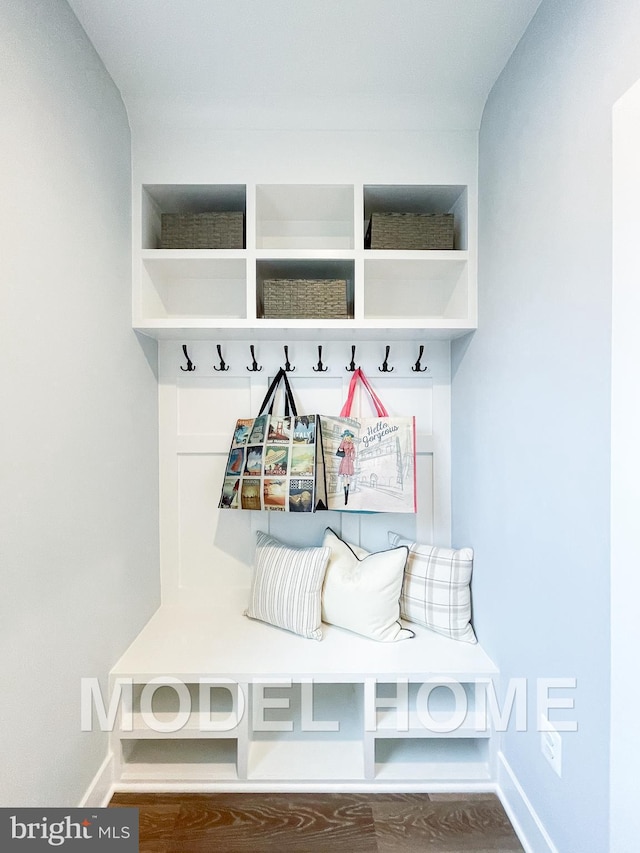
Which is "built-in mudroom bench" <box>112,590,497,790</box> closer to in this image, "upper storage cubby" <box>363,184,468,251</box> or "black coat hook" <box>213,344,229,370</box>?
"black coat hook" <box>213,344,229,370</box>

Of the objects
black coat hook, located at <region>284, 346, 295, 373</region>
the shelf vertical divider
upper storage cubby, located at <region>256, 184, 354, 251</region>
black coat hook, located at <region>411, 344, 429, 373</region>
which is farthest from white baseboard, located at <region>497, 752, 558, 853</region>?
upper storage cubby, located at <region>256, 184, 354, 251</region>

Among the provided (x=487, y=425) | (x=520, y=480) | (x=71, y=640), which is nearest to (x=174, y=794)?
(x=71, y=640)

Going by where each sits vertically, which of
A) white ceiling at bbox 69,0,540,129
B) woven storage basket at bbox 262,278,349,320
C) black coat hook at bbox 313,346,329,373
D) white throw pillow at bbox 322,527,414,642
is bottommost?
white throw pillow at bbox 322,527,414,642

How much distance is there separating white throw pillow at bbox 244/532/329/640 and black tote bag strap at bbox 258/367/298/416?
0.57m

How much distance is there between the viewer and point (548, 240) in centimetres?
132

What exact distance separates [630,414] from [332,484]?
124 cm

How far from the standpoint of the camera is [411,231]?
194 cm

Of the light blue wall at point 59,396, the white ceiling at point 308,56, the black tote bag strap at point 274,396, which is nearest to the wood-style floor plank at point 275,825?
the light blue wall at point 59,396

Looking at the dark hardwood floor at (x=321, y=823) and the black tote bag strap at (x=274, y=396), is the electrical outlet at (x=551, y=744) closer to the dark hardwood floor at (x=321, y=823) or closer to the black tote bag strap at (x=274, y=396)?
the dark hardwood floor at (x=321, y=823)

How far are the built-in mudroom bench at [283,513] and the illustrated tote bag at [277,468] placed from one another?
0.19m

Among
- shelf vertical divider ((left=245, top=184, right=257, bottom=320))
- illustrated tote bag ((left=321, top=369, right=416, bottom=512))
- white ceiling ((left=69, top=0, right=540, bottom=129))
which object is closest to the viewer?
white ceiling ((left=69, top=0, right=540, bottom=129))

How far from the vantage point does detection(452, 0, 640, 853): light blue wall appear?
3.54 ft

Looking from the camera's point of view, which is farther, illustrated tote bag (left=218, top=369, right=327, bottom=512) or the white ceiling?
illustrated tote bag (left=218, top=369, right=327, bottom=512)

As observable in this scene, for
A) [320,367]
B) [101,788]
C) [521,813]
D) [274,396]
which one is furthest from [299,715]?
[320,367]
